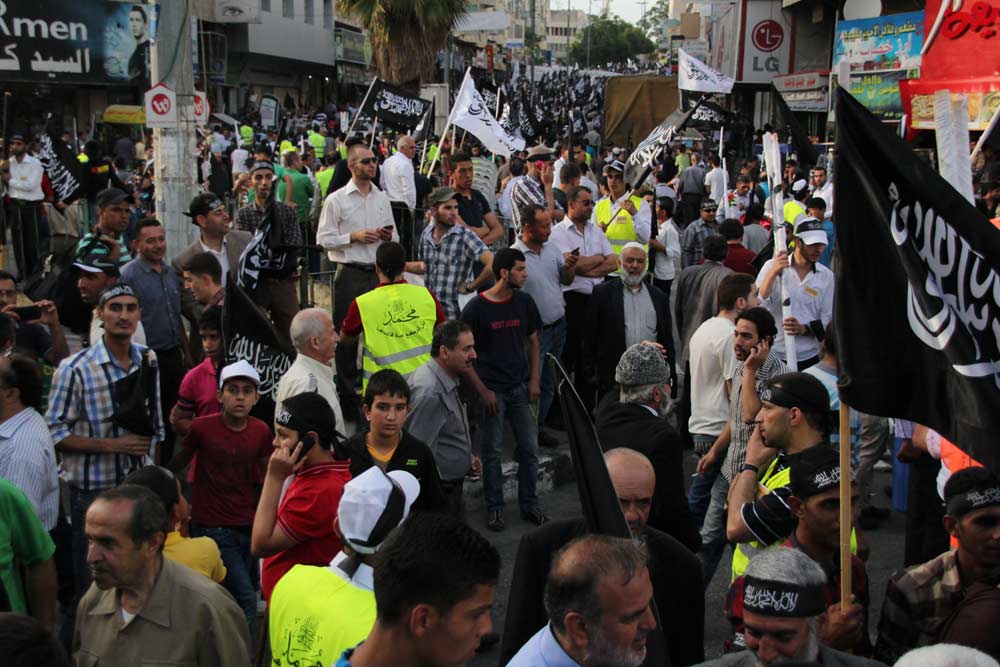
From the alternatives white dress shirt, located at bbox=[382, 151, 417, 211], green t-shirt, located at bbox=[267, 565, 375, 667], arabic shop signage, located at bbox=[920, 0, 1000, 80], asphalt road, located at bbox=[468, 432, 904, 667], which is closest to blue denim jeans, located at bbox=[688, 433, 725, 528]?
asphalt road, located at bbox=[468, 432, 904, 667]

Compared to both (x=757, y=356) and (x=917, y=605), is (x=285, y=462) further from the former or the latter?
(x=757, y=356)

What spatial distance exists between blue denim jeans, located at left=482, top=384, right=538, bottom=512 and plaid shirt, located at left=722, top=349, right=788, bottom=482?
1.80 m

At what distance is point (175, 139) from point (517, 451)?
611 cm

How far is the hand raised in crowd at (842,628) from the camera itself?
11.8 ft

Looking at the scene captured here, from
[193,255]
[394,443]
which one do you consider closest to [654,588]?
[394,443]

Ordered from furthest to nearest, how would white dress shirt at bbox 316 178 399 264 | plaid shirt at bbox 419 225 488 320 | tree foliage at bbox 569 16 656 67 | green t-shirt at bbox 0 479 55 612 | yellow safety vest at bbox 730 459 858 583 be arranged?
tree foliage at bbox 569 16 656 67
white dress shirt at bbox 316 178 399 264
plaid shirt at bbox 419 225 488 320
yellow safety vest at bbox 730 459 858 583
green t-shirt at bbox 0 479 55 612

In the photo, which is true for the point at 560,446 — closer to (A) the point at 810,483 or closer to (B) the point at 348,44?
(A) the point at 810,483

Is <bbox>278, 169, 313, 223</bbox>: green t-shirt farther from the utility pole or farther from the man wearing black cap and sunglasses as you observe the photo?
the man wearing black cap and sunglasses

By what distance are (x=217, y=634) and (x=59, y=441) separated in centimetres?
239

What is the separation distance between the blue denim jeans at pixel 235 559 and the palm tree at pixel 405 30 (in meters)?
27.8

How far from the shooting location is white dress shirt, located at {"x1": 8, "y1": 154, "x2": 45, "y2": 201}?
15000 millimetres

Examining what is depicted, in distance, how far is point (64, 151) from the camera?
42.3ft

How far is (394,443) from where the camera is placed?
5.47 metres

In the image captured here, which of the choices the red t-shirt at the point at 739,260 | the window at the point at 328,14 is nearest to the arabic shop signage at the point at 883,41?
the red t-shirt at the point at 739,260
